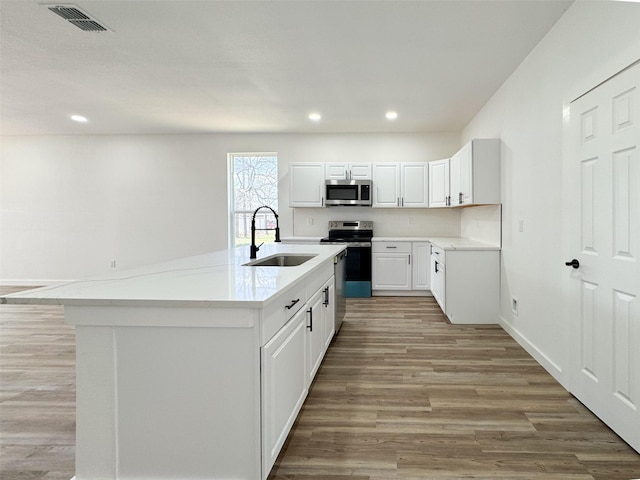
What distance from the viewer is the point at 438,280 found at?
16.8 ft

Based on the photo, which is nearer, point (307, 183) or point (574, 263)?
point (574, 263)

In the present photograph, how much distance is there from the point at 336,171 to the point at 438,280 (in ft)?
7.87

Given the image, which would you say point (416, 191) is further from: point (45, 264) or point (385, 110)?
point (45, 264)

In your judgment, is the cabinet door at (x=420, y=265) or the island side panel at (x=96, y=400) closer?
the island side panel at (x=96, y=400)

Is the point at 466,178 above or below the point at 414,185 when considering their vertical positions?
below

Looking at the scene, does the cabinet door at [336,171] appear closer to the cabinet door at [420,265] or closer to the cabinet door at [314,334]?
the cabinet door at [420,265]

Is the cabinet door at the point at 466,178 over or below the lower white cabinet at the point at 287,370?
over

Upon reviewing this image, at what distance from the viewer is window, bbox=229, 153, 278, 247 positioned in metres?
6.94

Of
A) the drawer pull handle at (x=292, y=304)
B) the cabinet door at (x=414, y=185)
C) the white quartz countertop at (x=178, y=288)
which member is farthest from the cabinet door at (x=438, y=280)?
the drawer pull handle at (x=292, y=304)

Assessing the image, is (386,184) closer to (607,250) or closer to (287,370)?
(607,250)

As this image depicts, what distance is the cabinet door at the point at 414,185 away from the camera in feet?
20.8

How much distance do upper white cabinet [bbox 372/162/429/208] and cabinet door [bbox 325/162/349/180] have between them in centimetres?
46

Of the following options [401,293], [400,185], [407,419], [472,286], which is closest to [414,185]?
[400,185]

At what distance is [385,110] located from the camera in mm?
5340
